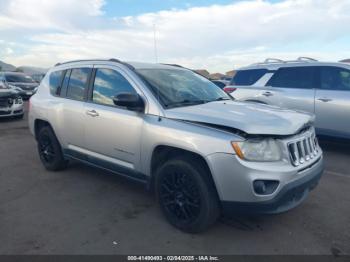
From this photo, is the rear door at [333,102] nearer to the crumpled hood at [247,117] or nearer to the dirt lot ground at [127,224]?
the dirt lot ground at [127,224]

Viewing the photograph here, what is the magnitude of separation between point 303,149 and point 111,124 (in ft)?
7.31

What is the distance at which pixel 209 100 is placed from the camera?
4.00 metres

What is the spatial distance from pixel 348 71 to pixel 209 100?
386cm

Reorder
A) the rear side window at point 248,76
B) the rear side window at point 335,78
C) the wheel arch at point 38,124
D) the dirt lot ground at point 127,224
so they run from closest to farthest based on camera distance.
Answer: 1. the dirt lot ground at point 127,224
2. the wheel arch at point 38,124
3. the rear side window at point 335,78
4. the rear side window at point 248,76

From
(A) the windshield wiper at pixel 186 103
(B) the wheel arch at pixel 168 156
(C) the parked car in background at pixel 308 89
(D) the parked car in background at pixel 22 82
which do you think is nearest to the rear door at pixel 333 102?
(C) the parked car in background at pixel 308 89

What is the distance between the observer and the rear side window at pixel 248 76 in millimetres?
7691

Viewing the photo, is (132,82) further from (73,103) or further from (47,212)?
(47,212)

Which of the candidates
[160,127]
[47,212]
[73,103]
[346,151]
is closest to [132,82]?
[160,127]

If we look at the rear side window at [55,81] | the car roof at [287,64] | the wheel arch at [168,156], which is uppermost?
the car roof at [287,64]

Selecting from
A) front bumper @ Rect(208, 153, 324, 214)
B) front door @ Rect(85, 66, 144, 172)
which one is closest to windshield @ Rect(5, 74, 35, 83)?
front door @ Rect(85, 66, 144, 172)

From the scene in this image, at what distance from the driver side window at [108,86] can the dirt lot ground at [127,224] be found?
1.31 metres

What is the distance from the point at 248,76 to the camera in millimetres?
7957

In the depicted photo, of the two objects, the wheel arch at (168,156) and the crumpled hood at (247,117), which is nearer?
the crumpled hood at (247,117)

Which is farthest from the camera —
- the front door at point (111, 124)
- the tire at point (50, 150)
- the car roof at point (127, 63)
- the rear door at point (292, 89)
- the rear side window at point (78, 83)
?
the rear door at point (292, 89)
